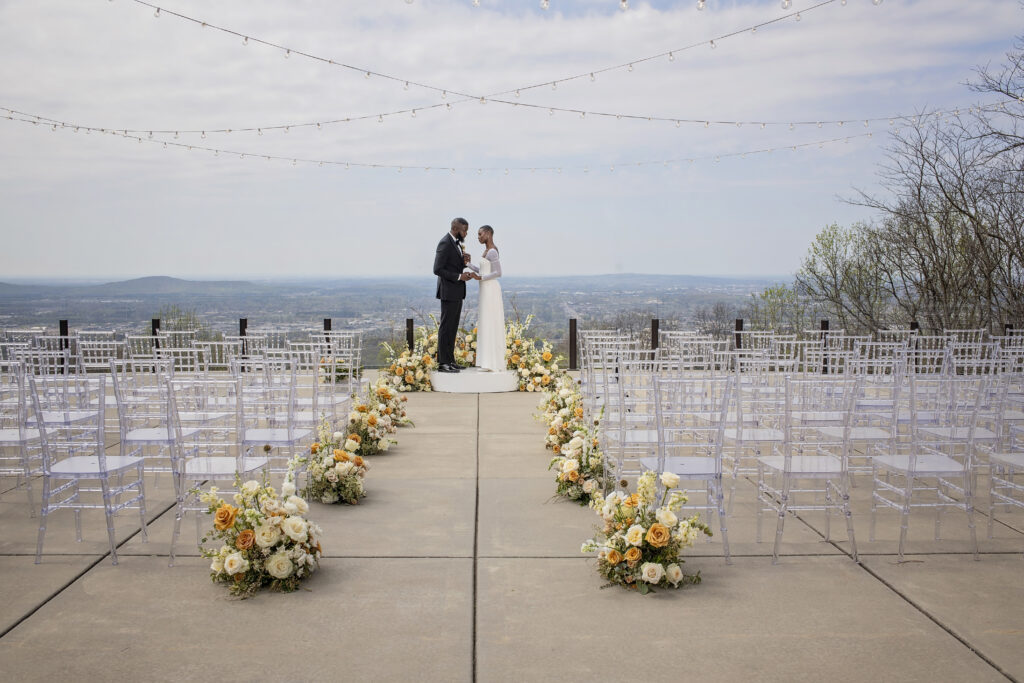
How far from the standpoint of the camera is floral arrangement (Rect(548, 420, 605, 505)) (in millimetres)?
5289

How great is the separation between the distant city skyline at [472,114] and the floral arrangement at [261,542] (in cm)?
677

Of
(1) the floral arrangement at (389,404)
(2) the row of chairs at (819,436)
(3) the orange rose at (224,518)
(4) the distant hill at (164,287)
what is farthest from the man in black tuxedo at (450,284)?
(4) the distant hill at (164,287)

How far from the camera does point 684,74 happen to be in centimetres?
1705

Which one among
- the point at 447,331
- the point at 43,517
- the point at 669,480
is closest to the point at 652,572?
the point at 669,480

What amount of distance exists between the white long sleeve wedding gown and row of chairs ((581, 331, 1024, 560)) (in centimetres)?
345

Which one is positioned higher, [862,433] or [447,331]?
[447,331]

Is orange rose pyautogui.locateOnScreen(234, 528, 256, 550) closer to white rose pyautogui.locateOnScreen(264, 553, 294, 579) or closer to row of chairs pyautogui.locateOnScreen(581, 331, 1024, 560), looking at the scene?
white rose pyautogui.locateOnScreen(264, 553, 294, 579)

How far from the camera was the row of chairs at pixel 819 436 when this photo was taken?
4.21 m

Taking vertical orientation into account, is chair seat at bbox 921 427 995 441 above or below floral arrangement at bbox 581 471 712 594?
above

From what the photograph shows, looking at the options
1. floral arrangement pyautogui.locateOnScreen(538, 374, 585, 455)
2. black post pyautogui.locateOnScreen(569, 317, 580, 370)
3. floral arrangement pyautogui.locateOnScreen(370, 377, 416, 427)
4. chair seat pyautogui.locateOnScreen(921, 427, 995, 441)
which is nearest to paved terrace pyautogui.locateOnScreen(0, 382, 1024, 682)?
chair seat pyautogui.locateOnScreen(921, 427, 995, 441)

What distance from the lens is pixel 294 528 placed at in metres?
3.76

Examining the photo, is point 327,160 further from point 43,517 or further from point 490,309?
point 43,517

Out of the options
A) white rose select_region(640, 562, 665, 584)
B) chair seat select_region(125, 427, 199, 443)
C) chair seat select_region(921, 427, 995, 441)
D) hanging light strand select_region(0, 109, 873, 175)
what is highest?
hanging light strand select_region(0, 109, 873, 175)

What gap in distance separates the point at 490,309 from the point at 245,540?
7.58 meters
